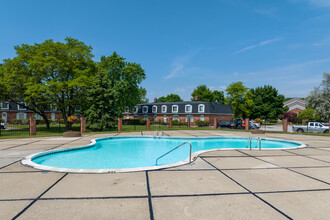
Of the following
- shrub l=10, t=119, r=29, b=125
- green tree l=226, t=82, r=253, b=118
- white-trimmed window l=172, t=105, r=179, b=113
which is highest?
green tree l=226, t=82, r=253, b=118

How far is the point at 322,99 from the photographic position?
35.7 meters

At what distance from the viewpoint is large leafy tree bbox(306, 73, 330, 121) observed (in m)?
34.8

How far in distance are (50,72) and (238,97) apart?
45.2 metres

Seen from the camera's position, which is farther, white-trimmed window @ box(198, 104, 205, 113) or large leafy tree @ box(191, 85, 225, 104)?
large leafy tree @ box(191, 85, 225, 104)

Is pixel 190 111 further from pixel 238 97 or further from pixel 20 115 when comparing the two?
pixel 20 115

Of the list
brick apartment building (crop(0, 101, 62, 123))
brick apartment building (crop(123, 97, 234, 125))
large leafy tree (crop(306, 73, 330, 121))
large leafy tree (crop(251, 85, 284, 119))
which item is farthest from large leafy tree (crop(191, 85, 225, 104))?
brick apartment building (crop(0, 101, 62, 123))

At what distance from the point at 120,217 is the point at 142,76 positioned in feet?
132

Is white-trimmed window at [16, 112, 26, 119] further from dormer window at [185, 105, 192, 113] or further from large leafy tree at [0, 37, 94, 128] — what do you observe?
dormer window at [185, 105, 192, 113]

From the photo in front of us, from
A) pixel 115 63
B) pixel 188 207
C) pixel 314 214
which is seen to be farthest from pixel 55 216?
pixel 115 63

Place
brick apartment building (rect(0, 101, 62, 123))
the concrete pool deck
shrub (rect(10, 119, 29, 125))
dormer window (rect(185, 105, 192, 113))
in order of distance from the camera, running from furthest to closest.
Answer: dormer window (rect(185, 105, 192, 113)) → brick apartment building (rect(0, 101, 62, 123)) → shrub (rect(10, 119, 29, 125)) → the concrete pool deck

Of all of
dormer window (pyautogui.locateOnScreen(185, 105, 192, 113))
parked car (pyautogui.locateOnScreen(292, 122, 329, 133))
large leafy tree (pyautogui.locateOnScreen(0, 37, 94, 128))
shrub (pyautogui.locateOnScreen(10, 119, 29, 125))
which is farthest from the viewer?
dormer window (pyautogui.locateOnScreen(185, 105, 192, 113))

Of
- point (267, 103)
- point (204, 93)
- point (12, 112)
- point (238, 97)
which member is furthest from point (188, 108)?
point (12, 112)

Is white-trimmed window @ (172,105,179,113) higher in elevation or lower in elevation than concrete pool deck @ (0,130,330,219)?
higher

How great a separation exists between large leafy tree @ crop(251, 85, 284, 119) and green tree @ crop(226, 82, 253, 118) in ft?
27.1
